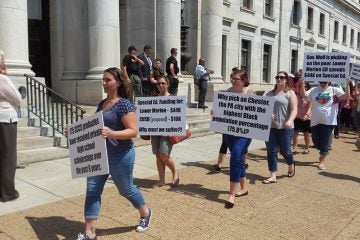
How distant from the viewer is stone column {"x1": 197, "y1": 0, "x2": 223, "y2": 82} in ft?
55.3

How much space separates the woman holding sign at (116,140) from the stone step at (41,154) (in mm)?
3592

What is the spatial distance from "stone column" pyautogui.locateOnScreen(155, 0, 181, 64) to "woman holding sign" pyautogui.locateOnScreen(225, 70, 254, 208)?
7.94 metres

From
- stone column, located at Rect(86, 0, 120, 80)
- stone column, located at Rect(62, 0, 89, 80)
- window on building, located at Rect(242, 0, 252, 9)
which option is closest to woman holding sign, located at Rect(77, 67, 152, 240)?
stone column, located at Rect(86, 0, 120, 80)

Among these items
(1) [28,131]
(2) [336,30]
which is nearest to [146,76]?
(1) [28,131]

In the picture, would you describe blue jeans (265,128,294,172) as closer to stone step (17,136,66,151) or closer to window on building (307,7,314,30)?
stone step (17,136,66,151)

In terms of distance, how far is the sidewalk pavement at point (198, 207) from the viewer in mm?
4387

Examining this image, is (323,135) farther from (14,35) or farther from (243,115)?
(14,35)

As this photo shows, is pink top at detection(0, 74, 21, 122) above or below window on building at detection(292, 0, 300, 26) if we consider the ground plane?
below

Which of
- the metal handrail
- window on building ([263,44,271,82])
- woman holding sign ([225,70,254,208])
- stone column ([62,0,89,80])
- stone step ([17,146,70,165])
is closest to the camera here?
woman holding sign ([225,70,254,208])

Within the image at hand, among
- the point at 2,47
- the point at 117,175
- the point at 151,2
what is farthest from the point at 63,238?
the point at 151,2

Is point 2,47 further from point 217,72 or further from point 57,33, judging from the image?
point 217,72

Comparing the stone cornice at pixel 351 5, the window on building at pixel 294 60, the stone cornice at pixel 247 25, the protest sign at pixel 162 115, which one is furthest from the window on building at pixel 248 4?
the protest sign at pixel 162 115

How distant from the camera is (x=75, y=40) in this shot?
11758 millimetres

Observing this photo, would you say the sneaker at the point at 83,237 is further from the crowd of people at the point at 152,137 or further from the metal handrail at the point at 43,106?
the metal handrail at the point at 43,106
